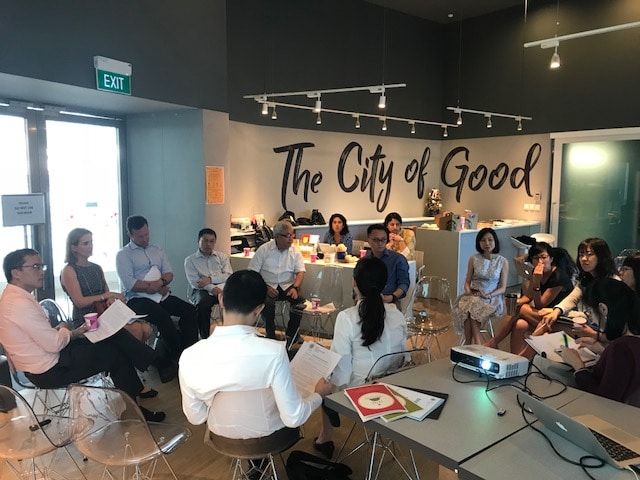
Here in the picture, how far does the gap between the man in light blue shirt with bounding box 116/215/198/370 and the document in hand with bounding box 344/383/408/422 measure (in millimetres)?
2741

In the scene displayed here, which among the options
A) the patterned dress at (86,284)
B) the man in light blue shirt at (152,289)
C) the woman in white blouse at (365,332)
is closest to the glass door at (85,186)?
the man in light blue shirt at (152,289)

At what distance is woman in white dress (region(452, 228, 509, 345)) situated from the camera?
15.2 ft

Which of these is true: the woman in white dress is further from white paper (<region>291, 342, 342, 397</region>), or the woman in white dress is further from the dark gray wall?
the dark gray wall

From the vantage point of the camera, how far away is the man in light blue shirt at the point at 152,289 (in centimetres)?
444

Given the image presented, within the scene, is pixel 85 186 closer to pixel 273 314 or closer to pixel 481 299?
pixel 273 314

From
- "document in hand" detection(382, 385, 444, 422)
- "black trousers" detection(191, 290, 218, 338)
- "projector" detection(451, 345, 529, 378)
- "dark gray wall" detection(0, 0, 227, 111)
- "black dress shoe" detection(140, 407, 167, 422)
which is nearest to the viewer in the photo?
"document in hand" detection(382, 385, 444, 422)

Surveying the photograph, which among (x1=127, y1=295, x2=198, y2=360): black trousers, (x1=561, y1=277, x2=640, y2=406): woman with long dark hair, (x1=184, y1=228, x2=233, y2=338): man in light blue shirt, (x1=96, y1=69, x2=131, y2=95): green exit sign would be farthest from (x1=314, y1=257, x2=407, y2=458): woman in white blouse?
(x1=96, y1=69, x2=131, y2=95): green exit sign

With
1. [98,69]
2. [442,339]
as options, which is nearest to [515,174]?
[442,339]

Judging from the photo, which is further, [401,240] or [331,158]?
[331,158]

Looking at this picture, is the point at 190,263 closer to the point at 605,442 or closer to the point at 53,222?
the point at 53,222

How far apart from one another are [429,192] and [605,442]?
8.78 m

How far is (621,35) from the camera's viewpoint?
7.83m

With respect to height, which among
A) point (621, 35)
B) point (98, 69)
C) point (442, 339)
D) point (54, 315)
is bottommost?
point (442, 339)

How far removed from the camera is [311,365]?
2596 millimetres
